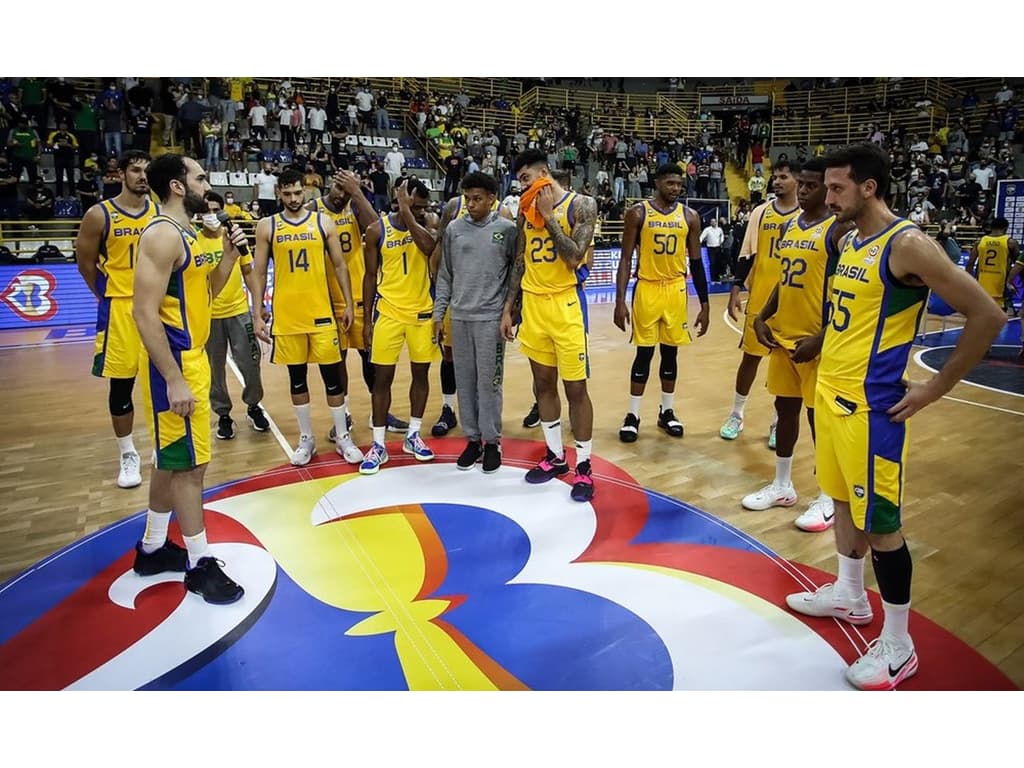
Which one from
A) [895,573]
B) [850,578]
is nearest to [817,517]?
[850,578]

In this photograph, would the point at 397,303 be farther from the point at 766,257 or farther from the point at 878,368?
the point at 878,368

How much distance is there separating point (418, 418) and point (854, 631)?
316 centimetres

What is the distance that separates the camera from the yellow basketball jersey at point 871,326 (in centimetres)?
242

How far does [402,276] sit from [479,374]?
3.16ft

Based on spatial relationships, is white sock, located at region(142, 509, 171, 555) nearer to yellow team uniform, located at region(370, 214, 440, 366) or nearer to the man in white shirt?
yellow team uniform, located at region(370, 214, 440, 366)

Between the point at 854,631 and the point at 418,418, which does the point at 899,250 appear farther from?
the point at 418,418

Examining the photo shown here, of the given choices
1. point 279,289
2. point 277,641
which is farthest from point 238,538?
point 279,289

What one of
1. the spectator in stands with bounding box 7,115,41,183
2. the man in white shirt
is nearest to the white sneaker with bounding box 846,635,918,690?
the spectator in stands with bounding box 7,115,41,183

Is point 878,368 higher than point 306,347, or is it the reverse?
point 878,368

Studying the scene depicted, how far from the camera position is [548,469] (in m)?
4.67

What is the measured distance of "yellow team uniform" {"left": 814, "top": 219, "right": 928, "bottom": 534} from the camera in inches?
95.8

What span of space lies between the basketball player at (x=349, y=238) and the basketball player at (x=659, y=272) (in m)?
1.94

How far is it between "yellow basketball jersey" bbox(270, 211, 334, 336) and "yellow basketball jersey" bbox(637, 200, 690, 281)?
2422mm

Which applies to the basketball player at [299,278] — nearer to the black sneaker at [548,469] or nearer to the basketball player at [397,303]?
the basketball player at [397,303]
